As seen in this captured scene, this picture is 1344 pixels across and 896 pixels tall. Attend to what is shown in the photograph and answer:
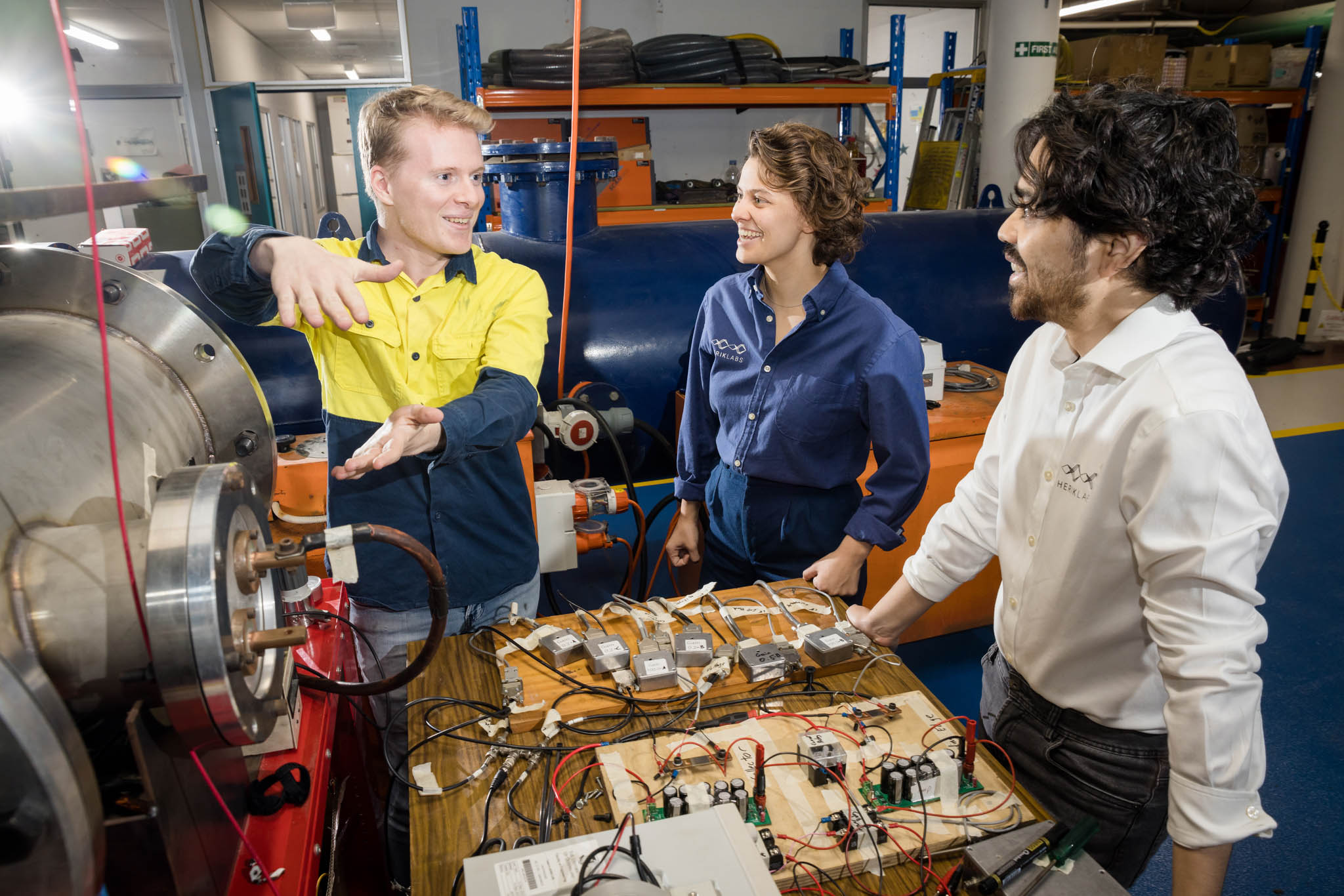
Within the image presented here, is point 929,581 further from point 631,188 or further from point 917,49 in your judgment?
point 917,49

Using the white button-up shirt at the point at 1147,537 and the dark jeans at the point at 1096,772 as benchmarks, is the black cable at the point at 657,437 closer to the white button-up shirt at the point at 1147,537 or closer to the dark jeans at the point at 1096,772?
the white button-up shirt at the point at 1147,537

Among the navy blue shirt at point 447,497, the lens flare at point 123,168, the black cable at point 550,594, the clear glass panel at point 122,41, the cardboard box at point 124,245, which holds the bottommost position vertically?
the black cable at point 550,594

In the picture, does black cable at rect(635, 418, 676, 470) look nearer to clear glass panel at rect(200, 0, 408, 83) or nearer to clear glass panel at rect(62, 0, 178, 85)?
clear glass panel at rect(200, 0, 408, 83)

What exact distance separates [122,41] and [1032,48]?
236 inches

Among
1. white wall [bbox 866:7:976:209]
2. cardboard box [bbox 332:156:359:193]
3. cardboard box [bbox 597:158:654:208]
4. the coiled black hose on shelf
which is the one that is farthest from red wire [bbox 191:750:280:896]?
cardboard box [bbox 332:156:359:193]

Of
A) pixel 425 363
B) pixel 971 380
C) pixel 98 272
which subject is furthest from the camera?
pixel 971 380

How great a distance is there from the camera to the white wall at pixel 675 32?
5.11 meters

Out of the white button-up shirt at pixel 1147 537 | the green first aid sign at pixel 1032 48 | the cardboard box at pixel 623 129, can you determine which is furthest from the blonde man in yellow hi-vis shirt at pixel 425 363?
the cardboard box at pixel 623 129

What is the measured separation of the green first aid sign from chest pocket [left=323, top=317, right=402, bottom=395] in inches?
158

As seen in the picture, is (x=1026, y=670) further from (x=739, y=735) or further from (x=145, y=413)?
(x=145, y=413)

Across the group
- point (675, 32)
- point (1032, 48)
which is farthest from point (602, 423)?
point (675, 32)

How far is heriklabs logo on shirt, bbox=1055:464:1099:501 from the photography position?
3.16ft

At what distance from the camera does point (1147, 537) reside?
86 cm

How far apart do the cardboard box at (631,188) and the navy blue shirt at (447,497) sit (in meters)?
3.24
